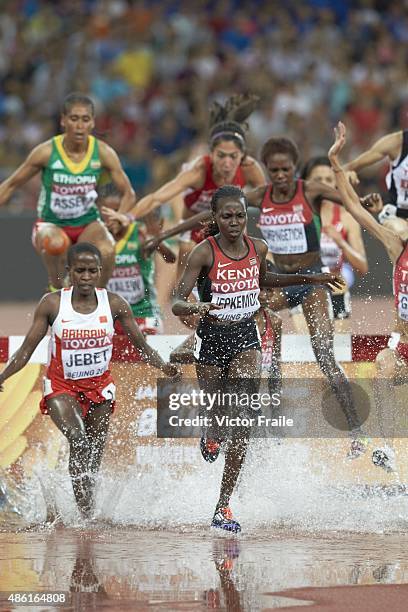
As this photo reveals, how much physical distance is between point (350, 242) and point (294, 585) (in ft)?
18.9

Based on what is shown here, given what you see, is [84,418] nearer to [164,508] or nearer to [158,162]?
[164,508]

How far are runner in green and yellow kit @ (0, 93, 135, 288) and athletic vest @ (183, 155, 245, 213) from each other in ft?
2.07

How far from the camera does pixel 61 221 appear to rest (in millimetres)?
11430

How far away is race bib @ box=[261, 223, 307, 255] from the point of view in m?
10.8

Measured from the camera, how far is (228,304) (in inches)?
346

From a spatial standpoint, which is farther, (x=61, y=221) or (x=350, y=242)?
(x=350, y=242)

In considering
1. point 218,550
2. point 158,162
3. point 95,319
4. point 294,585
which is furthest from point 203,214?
point 158,162

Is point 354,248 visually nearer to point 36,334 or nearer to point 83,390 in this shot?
point 83,390

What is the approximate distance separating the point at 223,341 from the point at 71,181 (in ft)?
9.55

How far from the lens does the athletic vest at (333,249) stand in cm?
1255

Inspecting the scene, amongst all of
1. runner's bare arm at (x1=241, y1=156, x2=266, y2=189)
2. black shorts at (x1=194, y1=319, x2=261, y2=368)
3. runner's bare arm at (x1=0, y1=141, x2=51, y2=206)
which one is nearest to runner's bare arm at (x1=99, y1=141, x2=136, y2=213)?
runner's bare arm at (x1=0, y1=141, x2=51, y2=206)

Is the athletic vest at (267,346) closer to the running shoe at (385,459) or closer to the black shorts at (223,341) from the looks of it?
the running shoe at (385,459)

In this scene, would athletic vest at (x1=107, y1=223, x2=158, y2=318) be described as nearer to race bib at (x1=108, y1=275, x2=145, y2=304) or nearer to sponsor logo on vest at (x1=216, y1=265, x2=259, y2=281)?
race bib at (x1=108, y1=275, x2=145, y2=304)

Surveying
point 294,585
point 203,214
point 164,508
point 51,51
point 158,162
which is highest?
point 51,51
